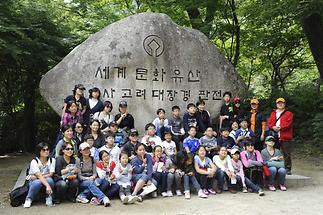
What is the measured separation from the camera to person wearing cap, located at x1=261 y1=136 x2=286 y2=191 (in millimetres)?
6379

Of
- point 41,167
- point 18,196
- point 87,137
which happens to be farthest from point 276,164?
point 18,196

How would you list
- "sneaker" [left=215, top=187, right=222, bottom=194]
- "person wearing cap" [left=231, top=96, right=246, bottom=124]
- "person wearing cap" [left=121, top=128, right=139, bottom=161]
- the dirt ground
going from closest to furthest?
the dirt ground → "person wearing cap" [left=121, top=128, right=139, bottom=161] → "sneaker" [left=215, top=187, right=222, bottom=194] → "person wearing cap" [left=231, top=96, right=246, bottom=124]

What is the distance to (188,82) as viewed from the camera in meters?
8.34

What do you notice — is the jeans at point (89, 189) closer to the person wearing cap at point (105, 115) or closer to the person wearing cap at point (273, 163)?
the person wearing cap at point (105, 115)

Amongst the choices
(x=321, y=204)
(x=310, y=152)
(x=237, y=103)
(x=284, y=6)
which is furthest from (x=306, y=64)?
(x=321, y=204)

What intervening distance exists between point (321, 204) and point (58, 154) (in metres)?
4.12

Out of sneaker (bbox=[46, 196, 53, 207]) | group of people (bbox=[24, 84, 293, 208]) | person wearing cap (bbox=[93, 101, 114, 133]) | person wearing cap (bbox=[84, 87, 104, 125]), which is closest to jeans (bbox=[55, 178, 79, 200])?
group of people (bbox=[24, 84, 293, 208])

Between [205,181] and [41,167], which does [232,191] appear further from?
[41,167]

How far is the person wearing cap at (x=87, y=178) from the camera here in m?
5.41

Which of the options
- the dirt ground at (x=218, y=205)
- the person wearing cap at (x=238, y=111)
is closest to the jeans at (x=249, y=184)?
the dirt ground at (x=218, y=205)

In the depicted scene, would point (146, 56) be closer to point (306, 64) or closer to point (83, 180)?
point (83, 180)

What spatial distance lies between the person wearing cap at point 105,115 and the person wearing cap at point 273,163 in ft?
9.77

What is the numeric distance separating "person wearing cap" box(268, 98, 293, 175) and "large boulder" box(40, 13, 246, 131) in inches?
64.1

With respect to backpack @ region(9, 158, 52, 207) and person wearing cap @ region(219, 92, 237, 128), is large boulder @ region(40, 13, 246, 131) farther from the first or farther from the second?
backpack @ region(9, 158, 52, 207)
